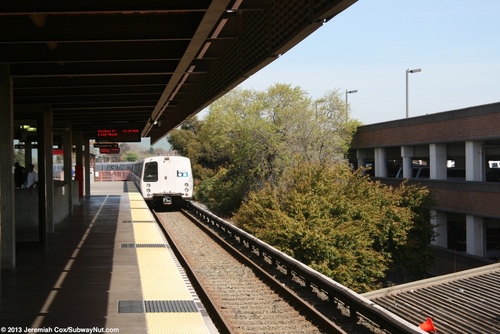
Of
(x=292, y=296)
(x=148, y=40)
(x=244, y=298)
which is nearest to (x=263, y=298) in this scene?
(x=244, y=298)

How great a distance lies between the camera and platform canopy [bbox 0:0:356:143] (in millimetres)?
7730

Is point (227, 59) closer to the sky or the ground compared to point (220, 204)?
closer to the sky

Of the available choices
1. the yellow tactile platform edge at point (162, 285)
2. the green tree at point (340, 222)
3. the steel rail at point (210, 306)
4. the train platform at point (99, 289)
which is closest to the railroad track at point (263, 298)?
the steel rail at point (210, 306)

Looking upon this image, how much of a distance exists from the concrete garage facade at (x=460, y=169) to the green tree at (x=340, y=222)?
226 centimetres

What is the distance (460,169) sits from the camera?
34.2 metres

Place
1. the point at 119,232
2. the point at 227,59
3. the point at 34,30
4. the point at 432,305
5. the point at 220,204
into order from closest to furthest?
the point at 34,30
the point at 227,59
the point at 432,305
the point at 119,232
the point at 220,204

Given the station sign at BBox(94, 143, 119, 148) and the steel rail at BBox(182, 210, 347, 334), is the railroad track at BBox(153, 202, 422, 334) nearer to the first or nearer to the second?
the steel rail at BBox(182, 210, 347, 334)

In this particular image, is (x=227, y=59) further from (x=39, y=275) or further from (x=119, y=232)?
(x=119, y=232)

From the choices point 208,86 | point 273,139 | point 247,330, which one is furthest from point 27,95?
point 273,139

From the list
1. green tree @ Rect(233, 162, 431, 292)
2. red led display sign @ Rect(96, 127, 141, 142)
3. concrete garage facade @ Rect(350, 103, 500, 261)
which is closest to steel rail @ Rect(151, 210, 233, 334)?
green tree @ Rect(233, 162, 431, 292)

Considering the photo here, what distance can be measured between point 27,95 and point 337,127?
33909 mm

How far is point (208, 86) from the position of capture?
1337 cm

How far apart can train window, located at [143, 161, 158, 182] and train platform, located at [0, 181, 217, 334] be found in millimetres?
14526

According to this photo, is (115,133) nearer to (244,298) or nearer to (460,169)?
(244,298)
